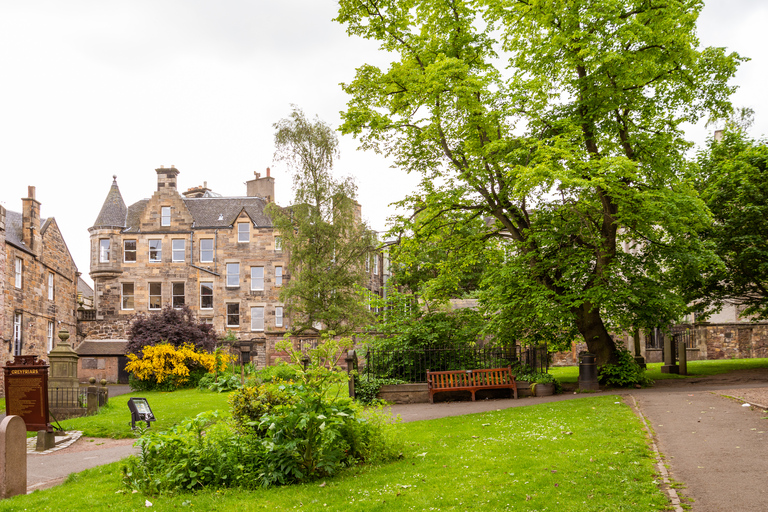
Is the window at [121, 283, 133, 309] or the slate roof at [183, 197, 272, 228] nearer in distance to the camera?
the window at [121, 283, 133, 309]

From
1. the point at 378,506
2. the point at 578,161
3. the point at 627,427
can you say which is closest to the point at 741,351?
the point at 578,161

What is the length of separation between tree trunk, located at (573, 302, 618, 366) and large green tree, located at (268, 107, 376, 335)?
15.8 meters

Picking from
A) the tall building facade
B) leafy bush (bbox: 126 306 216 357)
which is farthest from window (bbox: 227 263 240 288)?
leafy bush (bbox: 126 306 216 357)

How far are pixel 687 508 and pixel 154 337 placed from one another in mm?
29405

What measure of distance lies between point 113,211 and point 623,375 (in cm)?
3881

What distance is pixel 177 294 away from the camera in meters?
45.2

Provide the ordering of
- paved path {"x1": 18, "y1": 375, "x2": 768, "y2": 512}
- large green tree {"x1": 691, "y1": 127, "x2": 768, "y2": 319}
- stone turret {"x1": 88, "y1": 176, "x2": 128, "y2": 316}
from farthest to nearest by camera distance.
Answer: stone turret {"x1": 88, "y1": 176, "x2": 128, "y2": 316} < large green tree {"x1": 691, "y1": 127, "x2": 768, "y2": 319} < paved path {"x1": 18, "y1": 375, "x2": 768, "y2": 512}

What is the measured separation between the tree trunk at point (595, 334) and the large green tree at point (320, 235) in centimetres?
1584

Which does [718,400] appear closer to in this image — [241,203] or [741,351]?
[741,351]

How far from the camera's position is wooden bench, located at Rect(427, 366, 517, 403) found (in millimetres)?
18578

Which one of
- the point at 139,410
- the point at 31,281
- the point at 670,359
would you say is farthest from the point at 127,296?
the point at 670,359

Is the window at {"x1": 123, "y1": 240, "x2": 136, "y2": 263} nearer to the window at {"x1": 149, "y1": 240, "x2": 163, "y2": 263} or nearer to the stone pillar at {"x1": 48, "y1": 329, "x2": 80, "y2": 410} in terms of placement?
the window at {"x1": 149, "y1": 240, "x2": 163, "y2": 263}

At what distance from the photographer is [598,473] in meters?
7.77

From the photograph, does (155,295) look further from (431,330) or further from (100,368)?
(431,330)
